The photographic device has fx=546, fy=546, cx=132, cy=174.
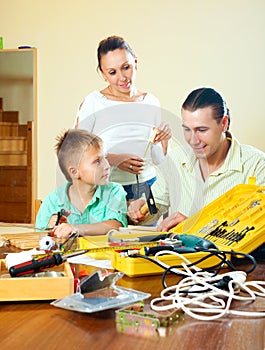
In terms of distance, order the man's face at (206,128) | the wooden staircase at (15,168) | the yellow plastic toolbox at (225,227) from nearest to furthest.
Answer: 1. the yellow plastic toolbox at (225,227)
2. the man's face at (206,128)
3. the wooden staircase at (15,168)

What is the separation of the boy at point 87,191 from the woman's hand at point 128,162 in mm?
29

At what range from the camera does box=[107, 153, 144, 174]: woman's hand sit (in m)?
1.38

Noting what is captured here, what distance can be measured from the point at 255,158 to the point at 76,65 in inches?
123

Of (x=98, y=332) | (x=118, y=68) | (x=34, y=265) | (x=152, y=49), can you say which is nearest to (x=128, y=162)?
(x=34, y=265)

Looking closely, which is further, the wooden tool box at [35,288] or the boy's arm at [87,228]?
the boy's arm at [87,228]

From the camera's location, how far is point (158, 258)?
940 mm

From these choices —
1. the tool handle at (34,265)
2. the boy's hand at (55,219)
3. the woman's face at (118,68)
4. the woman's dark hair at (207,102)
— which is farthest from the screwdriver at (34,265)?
the woman's face at (118,68)

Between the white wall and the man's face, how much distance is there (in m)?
2.67

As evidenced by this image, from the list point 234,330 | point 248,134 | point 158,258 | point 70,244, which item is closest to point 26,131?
point 248,134

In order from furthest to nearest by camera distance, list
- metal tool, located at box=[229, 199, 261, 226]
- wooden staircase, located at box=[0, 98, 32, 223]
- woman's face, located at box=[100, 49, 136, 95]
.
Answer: wooden staircase, located at box=[0, 98, 32, 223] → woman's face, located at box=[100, 49, 136, 95] → metal tool, located at box=[229, 199, 261, 226]

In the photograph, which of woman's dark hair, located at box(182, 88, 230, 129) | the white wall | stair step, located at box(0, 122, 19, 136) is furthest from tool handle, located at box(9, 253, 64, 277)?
stair step, located at box(0, 122, 19, 136)

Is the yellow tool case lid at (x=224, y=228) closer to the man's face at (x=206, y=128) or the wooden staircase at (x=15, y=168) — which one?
the man's face at (x=206, y=128)

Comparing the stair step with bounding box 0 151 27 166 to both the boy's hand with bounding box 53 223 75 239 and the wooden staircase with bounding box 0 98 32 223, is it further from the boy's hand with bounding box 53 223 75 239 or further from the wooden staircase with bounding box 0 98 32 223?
the boy's hand with bounding box 53 223 75 239

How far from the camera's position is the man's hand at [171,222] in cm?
134
